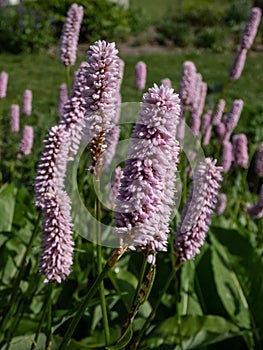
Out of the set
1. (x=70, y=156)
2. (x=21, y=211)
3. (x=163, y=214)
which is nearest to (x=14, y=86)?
(x=21, y=211)

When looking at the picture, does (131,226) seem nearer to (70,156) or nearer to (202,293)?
(70,156)

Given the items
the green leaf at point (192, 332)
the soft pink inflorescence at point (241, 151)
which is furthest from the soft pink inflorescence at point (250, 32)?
the green leaf at point (192, 332)

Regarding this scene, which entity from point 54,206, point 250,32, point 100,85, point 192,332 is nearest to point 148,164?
point 100,85

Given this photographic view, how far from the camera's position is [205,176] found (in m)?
1.74

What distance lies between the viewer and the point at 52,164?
172 centimetres

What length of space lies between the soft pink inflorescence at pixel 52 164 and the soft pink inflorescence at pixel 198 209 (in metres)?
0.38

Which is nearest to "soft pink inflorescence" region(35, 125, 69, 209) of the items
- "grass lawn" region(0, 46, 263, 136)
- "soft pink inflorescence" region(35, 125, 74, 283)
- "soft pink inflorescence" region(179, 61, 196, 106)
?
"soft pink inflorescence" region(35, 125, 74, 283)

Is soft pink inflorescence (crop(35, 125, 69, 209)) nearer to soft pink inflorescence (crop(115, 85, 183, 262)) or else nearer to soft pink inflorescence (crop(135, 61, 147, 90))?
soft pink inflorescence (crop(115, 85, 183, 262))

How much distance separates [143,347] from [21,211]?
1.19 meters

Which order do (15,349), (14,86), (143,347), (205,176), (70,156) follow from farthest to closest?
1. (14,86)
2. (143,347)
3. (15,349)
4. (70,156)
5. (205,176)

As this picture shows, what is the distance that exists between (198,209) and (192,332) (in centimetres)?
104

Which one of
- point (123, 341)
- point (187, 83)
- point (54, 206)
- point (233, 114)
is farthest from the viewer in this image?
point (233, 114)

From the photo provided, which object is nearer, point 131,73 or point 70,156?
point 70,156

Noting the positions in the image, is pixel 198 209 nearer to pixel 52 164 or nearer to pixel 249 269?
pixel 52 164
